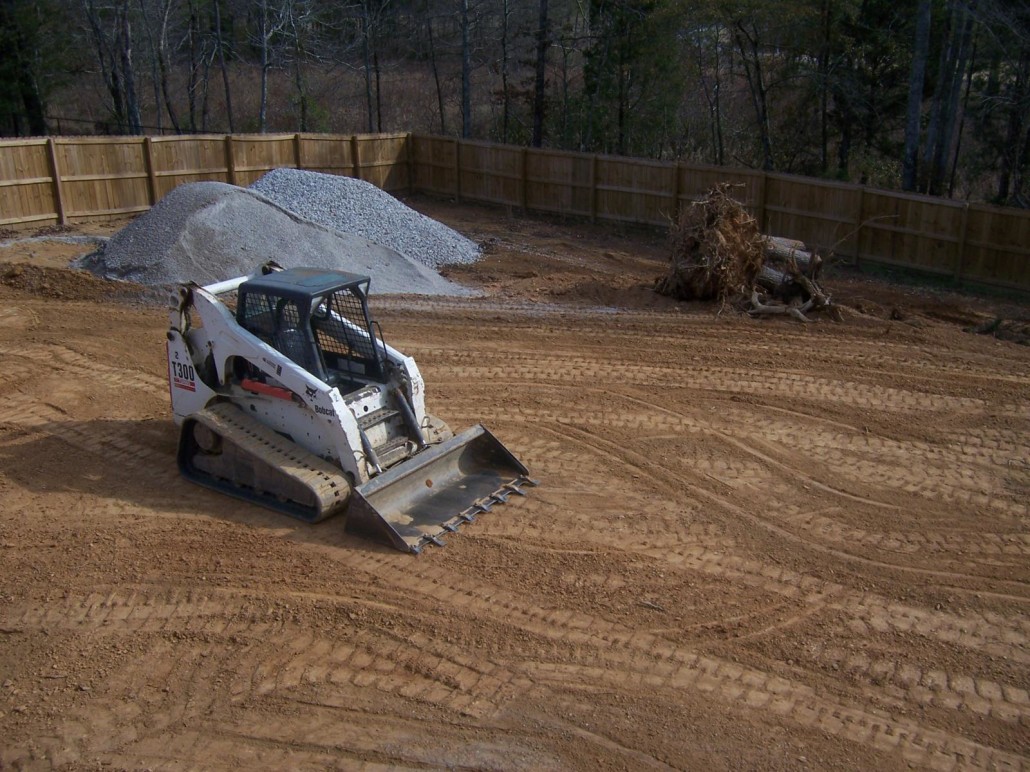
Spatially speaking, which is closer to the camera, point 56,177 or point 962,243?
point 962,243

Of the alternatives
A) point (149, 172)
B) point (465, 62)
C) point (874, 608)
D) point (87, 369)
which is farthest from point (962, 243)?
point (149, 172)

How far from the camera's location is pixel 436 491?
930 cm

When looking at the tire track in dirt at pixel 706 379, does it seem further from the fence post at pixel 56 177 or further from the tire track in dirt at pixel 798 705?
the fence post at pixel 56 177

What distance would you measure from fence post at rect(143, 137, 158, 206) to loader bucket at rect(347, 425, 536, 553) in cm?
1549

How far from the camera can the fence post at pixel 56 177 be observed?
2044 cm

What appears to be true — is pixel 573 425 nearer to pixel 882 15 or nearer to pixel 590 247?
pixel 590 247

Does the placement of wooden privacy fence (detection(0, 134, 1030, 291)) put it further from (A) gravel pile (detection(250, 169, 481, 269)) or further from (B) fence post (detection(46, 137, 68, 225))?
(A) gravel pile (detection(250, 169, 481, 269))

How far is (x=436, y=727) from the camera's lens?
633 centimetres

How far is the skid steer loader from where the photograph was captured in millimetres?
8789

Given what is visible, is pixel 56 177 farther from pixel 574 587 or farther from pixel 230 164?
pixel 574 587

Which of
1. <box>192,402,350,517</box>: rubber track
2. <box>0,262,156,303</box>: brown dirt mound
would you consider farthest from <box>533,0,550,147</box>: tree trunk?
<box>192,402,350,517</box>: rubber track

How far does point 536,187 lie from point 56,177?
11099 mm

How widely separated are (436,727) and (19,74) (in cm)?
3122

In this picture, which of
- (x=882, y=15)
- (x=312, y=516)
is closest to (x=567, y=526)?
(x=312, y=516)
